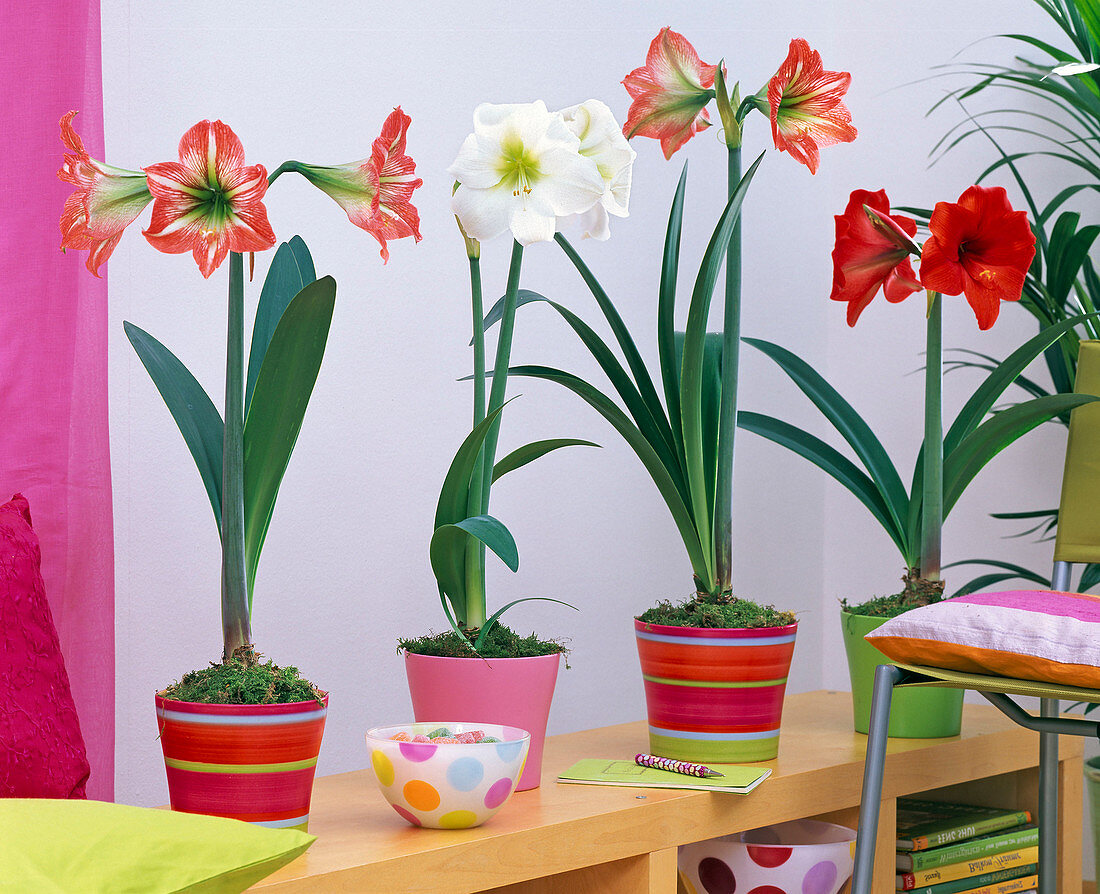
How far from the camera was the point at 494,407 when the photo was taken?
1279 millimetres

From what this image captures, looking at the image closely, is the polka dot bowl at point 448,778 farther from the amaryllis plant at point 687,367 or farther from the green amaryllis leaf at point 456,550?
the amaryllis plant at point 687,367

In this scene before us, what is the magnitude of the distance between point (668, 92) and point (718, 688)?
0.68 m

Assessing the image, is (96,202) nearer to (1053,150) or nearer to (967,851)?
(967,851)

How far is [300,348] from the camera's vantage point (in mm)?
1083

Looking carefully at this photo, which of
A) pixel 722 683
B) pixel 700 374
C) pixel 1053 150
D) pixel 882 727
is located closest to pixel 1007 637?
pixel 882 727

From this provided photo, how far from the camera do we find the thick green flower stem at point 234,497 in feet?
3.56

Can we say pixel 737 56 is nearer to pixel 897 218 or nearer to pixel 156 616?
pixel 897 218

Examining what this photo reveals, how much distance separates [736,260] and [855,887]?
2.32ft

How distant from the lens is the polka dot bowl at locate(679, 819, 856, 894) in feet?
4.32

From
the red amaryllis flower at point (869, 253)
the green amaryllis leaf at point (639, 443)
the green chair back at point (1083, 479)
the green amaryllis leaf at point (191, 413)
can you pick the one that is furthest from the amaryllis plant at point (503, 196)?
the green chair back at point (1083, 479)

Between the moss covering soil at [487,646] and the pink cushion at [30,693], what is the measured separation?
35 cm

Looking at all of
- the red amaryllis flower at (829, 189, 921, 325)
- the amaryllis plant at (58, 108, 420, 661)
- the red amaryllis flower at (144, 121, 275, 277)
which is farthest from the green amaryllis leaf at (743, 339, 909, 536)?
the red amaryllis flower at (144, 121, 275, 277)

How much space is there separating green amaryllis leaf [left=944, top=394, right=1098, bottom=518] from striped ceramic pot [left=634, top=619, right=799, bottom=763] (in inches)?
→ 12.7

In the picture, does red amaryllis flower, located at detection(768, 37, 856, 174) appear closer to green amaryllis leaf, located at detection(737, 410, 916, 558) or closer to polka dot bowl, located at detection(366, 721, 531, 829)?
green amaryllis leaf, located at detection(737, 410, 916, 558)
